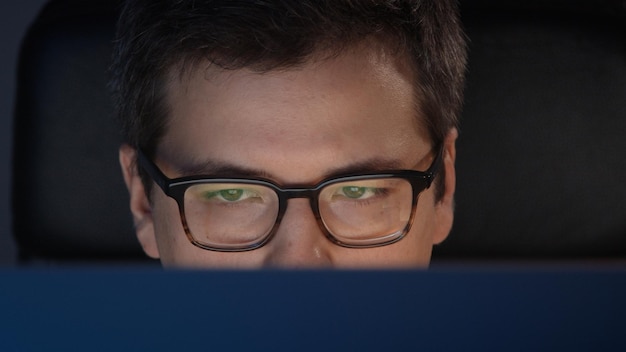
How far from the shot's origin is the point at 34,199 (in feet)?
4.22

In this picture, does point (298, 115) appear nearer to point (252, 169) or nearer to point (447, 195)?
point (252, 169)

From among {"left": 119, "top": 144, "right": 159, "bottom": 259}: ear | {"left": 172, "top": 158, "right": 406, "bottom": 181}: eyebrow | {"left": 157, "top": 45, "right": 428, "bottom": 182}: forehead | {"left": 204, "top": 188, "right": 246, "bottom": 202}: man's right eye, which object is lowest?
{"left": 119, "top": 144, "right": 159, "bottom": 259}: ear

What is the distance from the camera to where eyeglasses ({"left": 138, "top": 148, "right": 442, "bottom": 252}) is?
951 millimetres

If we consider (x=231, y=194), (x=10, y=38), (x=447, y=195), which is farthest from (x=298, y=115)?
(x=10, y=38)

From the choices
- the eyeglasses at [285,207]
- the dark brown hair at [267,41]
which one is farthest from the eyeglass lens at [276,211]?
the dark brown hair at [267,41]

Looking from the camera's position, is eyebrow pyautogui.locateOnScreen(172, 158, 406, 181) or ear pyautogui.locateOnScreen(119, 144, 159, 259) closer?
eyebrow pyautogui.locateOnScreen(172, 158, 406, 181)

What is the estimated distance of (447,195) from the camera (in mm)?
1157

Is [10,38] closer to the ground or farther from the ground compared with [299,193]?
farther from the ground

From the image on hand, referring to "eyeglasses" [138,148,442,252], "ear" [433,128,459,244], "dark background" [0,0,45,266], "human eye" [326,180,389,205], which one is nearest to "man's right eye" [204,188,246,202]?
"eyeglasses" [138,148,442,252]

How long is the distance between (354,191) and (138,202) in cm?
36

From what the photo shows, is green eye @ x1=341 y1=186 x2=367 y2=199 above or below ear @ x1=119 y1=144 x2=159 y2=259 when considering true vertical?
above

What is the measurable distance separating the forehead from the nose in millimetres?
39

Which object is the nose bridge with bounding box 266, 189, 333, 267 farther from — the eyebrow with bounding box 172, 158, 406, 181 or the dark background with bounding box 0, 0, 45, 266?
the dark background with bounding box 0, 0, 45, 266

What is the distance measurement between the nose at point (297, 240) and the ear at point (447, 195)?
0.79 feet
